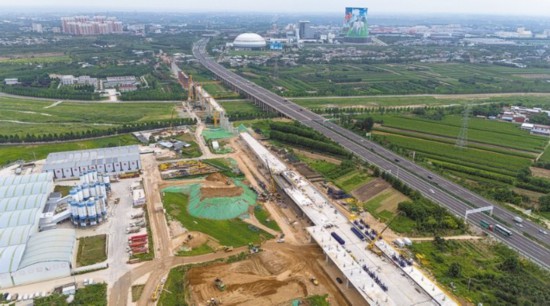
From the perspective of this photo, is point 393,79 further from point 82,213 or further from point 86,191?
point 82,213

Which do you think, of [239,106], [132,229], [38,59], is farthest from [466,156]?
[38,59]

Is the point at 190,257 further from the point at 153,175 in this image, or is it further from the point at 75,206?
the point at 153,175

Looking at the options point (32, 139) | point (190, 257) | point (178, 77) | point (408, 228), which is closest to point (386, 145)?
point (408, 228)

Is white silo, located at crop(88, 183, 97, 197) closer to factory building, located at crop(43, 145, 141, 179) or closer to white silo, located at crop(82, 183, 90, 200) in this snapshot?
white silo, located at crop(82, 183, 90, 200)

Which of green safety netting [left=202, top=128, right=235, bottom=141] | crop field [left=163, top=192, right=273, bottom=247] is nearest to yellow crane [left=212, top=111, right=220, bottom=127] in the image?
green safety netting [left=202, top=128, right=235, bottom=141]

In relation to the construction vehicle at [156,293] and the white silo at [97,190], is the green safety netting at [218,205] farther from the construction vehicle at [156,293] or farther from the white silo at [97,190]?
the construction vehicle at [156,293]
